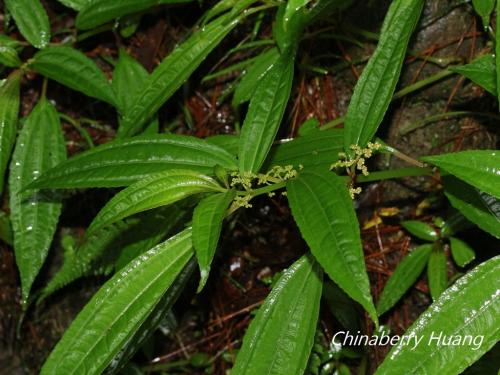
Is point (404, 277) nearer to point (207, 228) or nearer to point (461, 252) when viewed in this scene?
point (461, 252)

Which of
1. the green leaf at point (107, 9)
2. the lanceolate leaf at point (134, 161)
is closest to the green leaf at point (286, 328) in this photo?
the lanceolate leaf at point (134, 161)

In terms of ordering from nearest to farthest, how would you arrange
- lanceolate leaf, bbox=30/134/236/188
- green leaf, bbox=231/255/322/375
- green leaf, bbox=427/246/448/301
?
green leaf, bbox=231/255/322/375 → lanceolate leaf, bbox=30/134/236/188 → green leaf, bbox=427/246/448/301

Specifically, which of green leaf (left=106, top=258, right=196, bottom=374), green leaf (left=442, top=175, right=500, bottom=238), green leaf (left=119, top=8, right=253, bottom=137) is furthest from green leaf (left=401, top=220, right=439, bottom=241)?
green leaf (left=119, top=8, right=253, bottom=137)

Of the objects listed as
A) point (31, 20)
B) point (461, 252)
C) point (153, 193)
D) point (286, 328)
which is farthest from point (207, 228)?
point (31, 20)

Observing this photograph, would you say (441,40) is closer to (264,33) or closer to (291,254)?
(264,33)

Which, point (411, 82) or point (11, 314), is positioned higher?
point (411, 82)

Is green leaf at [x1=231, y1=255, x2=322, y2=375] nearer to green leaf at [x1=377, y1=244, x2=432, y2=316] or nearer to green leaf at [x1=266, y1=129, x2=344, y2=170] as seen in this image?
green leaf at [x1=266, y1=129, x2=344, y2=170]

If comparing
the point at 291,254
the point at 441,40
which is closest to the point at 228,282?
the point at 291,254
